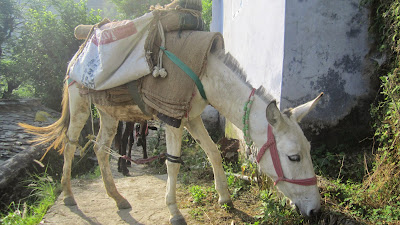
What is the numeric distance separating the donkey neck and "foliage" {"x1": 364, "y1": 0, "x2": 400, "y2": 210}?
4.11ft

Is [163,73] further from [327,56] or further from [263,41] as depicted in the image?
[327,56]

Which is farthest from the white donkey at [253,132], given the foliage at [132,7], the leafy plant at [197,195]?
the foliage at [132,7]

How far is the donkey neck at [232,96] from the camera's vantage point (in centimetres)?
238

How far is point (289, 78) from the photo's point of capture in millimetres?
3367

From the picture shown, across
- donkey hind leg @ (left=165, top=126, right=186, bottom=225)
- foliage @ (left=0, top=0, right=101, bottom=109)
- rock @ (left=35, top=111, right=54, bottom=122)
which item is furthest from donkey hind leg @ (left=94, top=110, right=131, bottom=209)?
foliage @ (left=0, top=0, right=101, bottom=109)

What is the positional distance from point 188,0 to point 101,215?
2518 mm

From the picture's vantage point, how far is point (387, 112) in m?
3.13

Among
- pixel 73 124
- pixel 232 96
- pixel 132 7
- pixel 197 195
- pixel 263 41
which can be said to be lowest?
pixel 197 195

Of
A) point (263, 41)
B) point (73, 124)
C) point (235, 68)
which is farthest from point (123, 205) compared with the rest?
point (263, 41)

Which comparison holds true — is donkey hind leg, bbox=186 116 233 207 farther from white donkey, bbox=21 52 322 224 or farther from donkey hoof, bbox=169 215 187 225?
donkey hoof, bbox=169 215 187 225

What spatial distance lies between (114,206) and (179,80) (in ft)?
6.45

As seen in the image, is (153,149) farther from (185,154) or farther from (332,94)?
(332,94)

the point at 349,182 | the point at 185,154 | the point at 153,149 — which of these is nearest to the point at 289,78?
the point at 349,182

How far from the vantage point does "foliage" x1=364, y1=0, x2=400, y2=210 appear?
2.66 meters
